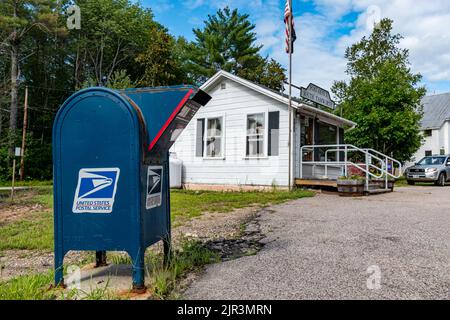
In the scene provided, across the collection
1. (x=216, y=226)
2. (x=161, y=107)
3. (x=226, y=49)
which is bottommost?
(x=216, y=226)

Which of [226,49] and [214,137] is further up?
[226,49]

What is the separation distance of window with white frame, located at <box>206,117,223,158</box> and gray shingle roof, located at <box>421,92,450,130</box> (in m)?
31.9

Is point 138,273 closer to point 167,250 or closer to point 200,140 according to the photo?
point 167,250

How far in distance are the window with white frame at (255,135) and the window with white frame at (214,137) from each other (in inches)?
47.3

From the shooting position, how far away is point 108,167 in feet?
8.62

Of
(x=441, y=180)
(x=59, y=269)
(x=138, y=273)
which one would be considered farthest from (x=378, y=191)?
(x=59, y=269)

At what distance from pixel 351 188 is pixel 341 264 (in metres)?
7.51

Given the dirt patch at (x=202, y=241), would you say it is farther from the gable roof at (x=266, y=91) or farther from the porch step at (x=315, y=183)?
the gable roof at (x=266, y=91)

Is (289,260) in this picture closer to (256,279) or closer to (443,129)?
(256,279)

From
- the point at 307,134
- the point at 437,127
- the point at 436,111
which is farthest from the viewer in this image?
the point at 436,111

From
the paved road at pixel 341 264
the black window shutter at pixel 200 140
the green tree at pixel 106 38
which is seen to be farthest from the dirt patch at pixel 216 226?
the green tree at pixel 106 38

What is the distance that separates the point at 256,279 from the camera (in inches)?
110

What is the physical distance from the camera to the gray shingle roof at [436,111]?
1446 inches
